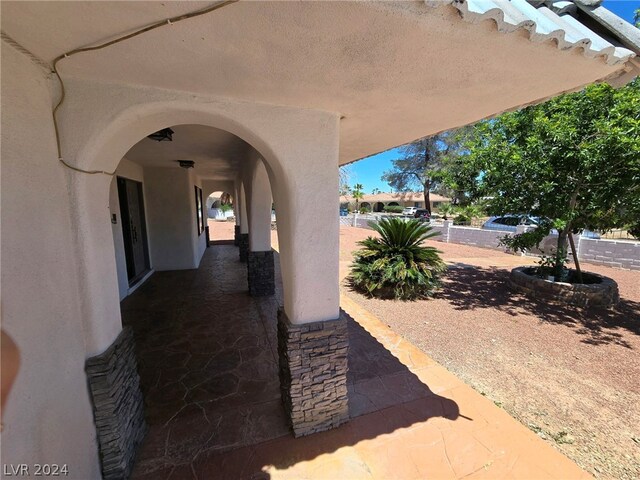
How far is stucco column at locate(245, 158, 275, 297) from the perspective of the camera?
4.84 meters

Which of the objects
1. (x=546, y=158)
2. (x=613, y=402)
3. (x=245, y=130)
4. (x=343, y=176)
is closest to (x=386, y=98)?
(x=245, y=130)

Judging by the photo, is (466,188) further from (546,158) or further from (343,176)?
(343,176)

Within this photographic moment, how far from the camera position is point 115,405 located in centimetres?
194

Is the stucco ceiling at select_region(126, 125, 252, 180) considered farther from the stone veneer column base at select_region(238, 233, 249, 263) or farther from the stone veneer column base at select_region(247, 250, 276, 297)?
the stone veneer column base at select_region(238, 233, 249, 263)

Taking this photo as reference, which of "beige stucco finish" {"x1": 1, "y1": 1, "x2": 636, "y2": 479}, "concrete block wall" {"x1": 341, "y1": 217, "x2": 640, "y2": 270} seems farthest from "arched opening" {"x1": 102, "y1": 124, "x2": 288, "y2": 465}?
"concrete block wall" {"x1": 341, "y1": 217, "x2": 640, "y2": 270}

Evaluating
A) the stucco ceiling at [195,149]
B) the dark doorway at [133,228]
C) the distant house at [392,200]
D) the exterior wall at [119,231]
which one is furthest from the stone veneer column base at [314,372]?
the distant house at [392,200]

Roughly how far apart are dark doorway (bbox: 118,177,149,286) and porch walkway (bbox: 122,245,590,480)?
114 inches

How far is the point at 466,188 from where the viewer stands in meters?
6.68

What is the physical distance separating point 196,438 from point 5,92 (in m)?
2.76

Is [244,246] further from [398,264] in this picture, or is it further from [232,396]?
[232,396]

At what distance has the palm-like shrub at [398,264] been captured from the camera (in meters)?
6.10

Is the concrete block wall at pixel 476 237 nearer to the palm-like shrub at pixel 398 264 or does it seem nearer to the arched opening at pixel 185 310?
the palm-like shrub at pixel 398 264

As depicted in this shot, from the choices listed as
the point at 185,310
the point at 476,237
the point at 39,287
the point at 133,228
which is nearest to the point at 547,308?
the point at 185,310

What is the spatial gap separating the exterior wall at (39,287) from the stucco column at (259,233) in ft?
9.82
